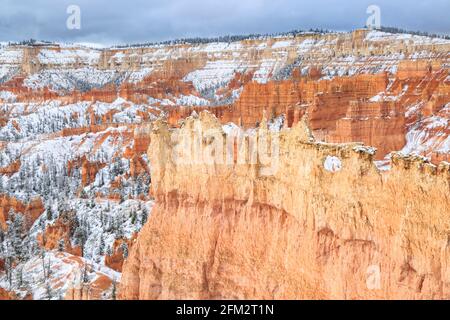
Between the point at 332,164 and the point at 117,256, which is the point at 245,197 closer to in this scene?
the point at 332,164

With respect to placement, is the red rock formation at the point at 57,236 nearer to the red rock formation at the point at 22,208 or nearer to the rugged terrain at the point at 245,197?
the rugged terrain at the point at 245,197

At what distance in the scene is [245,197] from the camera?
13.5m

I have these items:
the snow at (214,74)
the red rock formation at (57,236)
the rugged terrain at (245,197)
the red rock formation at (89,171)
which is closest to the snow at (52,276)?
the rugged terrain at (245,197)

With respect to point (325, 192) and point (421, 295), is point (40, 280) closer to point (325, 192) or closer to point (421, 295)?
point (325, 192)

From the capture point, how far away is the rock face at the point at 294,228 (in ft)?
31.5

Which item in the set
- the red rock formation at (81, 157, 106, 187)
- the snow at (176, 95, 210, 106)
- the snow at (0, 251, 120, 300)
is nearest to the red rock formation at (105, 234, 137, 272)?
the snow at (0, 251, 120, 300)

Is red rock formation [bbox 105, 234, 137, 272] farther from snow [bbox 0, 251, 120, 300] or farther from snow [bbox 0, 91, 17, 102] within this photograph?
snow [bbox 0, 91, 17, 102]

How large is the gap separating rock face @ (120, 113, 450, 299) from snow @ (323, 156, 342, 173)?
0.03m

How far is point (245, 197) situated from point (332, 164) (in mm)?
2853

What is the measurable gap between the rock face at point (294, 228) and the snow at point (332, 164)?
1.2 inches

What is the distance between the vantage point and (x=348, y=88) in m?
49.7

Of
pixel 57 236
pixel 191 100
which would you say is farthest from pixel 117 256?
pixel 191 100

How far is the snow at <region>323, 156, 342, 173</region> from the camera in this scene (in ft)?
36.2

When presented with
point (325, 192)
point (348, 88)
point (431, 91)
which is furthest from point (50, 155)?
point (325, 192)
